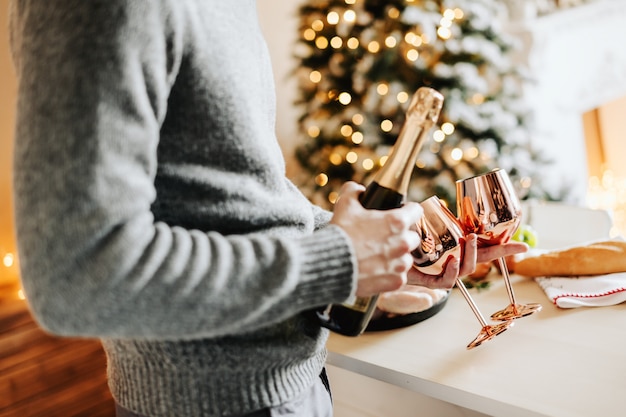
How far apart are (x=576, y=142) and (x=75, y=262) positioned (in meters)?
3.42

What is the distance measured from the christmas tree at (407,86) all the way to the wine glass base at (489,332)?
1.35m

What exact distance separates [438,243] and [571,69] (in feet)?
9.47

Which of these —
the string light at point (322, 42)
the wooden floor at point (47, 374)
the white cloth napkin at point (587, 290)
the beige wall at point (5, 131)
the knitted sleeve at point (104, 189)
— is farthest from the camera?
the beige wall at point (5, 131)

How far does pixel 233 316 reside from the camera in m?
0.46

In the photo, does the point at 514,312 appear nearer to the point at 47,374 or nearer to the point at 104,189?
the point at 104,189

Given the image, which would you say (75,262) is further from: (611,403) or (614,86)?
(614,86)

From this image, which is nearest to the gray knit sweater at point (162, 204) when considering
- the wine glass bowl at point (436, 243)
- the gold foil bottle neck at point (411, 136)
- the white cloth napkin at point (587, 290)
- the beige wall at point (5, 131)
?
the gold foil bottle neck at point (411, 136)

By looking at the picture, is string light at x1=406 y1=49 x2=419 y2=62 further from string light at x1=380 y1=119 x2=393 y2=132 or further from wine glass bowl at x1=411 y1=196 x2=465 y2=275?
wine glass bowl at x1=411 y1=196 x2=465 y2=275

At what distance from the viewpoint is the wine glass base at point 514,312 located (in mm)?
814

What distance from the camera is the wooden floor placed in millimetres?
1912

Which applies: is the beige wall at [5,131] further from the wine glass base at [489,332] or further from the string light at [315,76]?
the wine glass base at [489,332]

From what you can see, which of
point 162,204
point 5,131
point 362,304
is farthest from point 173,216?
point 5,131

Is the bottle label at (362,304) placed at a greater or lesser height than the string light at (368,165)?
greater

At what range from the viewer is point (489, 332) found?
795 mm
